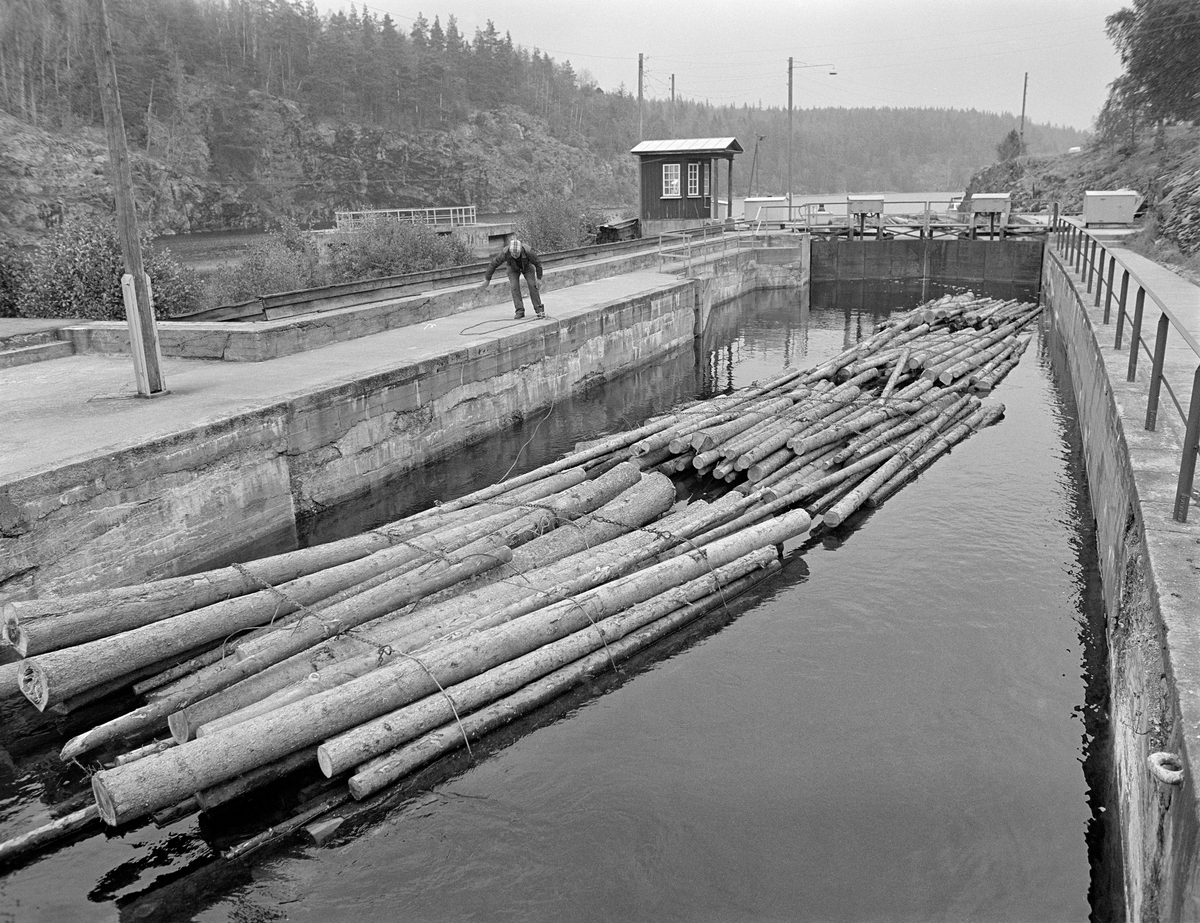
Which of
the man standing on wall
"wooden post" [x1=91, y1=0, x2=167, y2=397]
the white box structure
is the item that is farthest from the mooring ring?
the white box structure

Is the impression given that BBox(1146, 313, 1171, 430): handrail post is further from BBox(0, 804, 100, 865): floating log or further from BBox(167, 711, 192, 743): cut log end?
BBox(0, 804, 100, 865): floating log

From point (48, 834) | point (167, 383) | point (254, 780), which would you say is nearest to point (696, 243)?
point (167, 383)

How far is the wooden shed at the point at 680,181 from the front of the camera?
37688 mm

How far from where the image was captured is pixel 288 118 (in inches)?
3957

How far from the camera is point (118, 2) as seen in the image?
10044cm

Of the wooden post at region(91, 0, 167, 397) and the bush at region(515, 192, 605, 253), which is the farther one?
the bush at region(515, 192, 605, 253)

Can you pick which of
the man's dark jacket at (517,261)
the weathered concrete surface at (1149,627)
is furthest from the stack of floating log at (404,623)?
the man's dark jacket at (517,261)

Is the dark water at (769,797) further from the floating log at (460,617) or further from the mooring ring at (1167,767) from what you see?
the mooring ring at (1167,767)

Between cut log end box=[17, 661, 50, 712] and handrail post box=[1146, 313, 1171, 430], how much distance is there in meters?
8.56

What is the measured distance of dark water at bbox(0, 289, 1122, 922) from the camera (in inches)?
205

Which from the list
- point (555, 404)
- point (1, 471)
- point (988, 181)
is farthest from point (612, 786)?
point (988, 181)

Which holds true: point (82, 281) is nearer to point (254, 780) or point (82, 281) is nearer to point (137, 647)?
point (137, 647)

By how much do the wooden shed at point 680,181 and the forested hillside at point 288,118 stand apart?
140 feet

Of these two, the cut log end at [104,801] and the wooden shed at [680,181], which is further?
the wooden shed at [680,181]
